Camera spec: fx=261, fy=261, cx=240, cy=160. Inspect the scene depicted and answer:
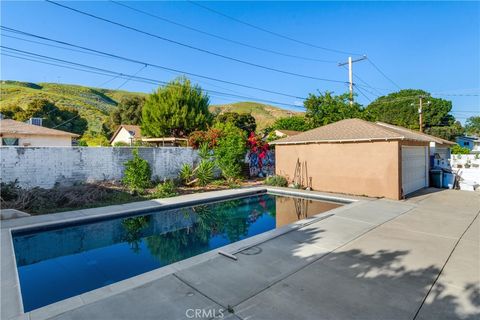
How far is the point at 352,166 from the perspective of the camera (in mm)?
12516

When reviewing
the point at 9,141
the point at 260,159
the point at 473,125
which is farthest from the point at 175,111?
the point at 473,125

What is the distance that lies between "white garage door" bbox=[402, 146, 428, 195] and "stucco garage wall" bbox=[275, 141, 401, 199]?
3.79 ft

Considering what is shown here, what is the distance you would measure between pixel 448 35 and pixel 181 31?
682 inches

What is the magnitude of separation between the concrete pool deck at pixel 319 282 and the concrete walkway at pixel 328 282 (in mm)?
13

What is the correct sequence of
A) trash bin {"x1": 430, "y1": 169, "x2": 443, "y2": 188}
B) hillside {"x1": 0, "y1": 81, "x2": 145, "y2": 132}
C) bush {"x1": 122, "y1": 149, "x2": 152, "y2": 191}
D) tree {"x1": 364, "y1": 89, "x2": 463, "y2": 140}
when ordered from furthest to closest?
tree {"x1": 364, "y1": 89, "x2": 463, "y2": 140} < hillside {"x1": 0, "y1": 81, "x2": 145, "y2": 132} < trash bin {"x1": 430, "y1": 169, "x2": 443, "y2": 188} < bush {"x1": 122, "y1": 149, "x2": 152, "y2": 191}

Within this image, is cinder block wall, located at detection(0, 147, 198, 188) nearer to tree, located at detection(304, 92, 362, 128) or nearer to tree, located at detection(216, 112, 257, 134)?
tree, located at detection(304, 92, 362, 128)

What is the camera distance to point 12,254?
5.21m

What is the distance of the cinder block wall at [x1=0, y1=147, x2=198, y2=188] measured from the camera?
33.1 ft

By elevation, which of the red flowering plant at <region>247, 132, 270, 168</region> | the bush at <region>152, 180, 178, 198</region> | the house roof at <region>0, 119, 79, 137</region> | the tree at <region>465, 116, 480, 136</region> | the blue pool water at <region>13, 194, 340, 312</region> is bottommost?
the blue pool water at <region>13, 194, 340, 312</region>

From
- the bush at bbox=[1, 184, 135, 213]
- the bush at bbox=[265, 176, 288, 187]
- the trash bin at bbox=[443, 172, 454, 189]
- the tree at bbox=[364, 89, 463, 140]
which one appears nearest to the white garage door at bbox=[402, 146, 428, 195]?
the trash bin at bbox=[443, 172, 454, 189]

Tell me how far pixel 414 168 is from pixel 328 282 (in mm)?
11895

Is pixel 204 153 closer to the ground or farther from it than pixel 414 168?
farther from it

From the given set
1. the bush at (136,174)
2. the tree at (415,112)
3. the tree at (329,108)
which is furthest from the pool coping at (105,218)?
the tree at (415,112)

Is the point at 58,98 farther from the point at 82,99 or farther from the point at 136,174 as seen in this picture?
the point at 136,174
